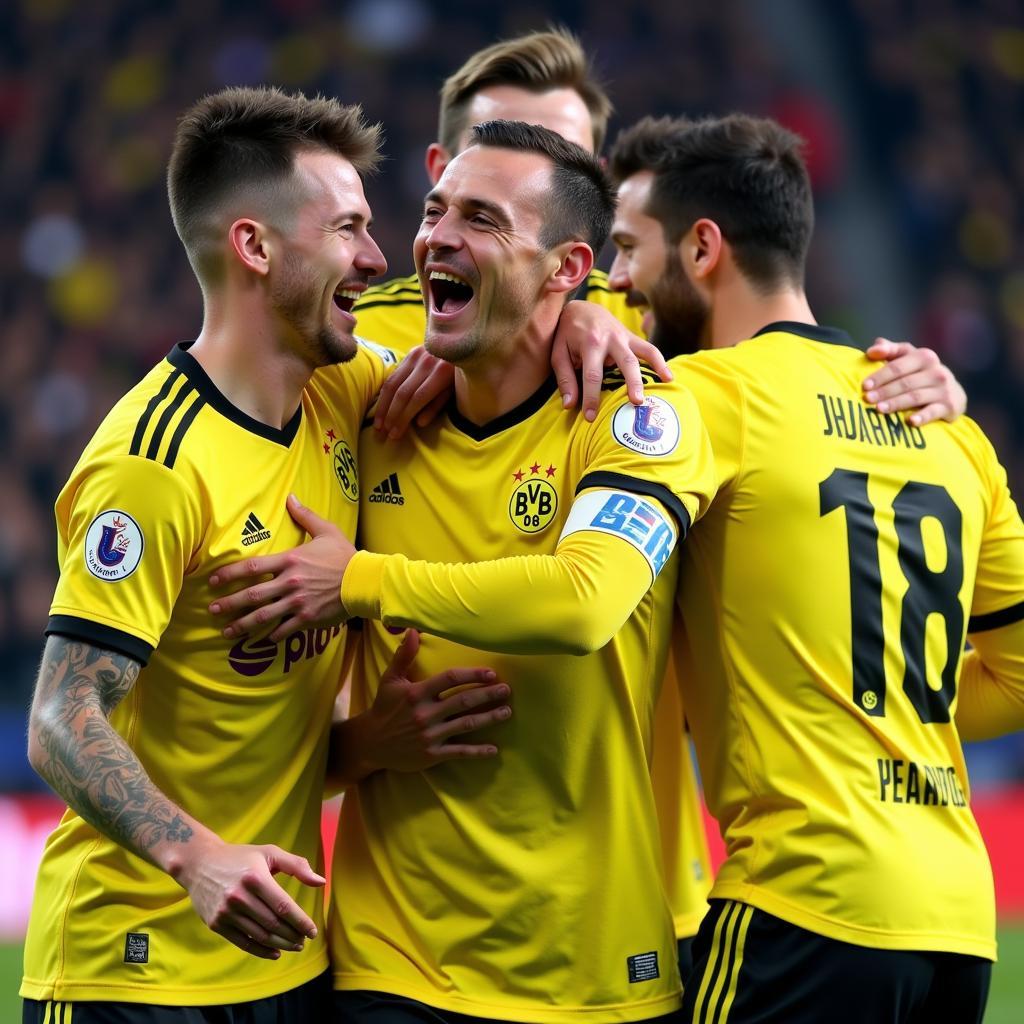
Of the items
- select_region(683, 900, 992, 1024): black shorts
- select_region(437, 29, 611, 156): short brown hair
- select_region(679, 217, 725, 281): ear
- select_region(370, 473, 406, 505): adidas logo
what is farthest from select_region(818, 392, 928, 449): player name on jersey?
select_region(437, 29, 611, 156): short brown hair

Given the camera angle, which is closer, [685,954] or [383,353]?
[685,954]

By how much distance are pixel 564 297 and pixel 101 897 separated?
1713 mm

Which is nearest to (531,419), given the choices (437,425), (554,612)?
(437,425)

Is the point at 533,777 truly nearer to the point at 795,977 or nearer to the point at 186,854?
the point at 795,977

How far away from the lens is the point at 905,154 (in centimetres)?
1512

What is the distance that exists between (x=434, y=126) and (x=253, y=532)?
1194cm

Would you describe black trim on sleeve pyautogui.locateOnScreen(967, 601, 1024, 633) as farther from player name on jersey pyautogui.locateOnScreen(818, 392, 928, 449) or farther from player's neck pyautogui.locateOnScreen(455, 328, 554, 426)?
player's neck pyautogui.locateOnScreen(455, 328, 554, 426)

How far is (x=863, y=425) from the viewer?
3699mm

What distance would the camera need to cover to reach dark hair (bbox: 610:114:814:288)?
13.0ft

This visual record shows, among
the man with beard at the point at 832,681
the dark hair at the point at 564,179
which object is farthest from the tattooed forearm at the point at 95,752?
the dark hair at the point at 564,179

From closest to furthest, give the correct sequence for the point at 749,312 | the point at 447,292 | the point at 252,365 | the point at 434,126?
the point at 252,365
the point at 447,292
the point at 749,312
the point at 434,126

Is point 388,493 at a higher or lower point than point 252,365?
lower

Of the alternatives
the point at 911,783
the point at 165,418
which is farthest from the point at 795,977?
the point at 165,418

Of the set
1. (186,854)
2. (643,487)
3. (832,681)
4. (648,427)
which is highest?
(648,427)
